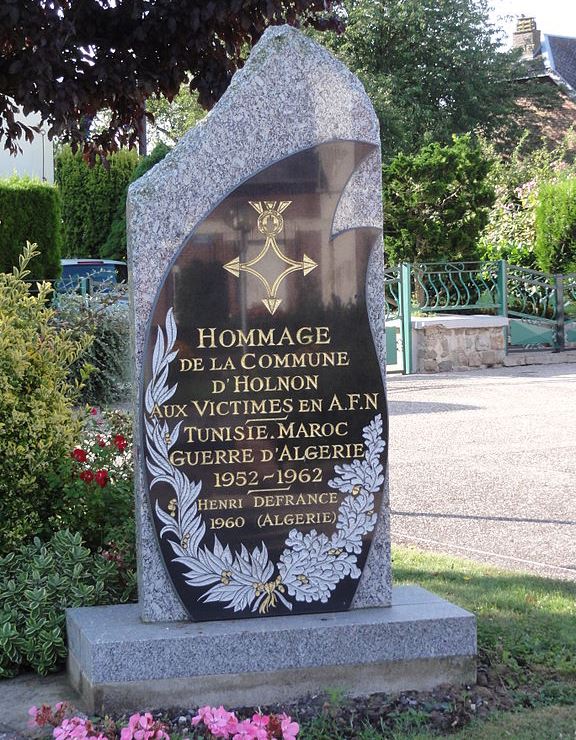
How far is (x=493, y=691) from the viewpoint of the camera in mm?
3570

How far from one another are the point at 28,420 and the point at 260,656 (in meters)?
1.38

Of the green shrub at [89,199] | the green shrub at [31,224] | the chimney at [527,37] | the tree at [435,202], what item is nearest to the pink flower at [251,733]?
the green shrub at [31,224]

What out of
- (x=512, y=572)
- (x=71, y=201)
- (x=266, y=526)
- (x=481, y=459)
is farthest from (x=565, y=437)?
(x=71, y=201)

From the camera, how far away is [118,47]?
5.60 meters

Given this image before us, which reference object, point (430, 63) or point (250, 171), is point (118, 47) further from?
point (430, 63)

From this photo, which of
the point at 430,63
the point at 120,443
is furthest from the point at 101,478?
the point at 430,63

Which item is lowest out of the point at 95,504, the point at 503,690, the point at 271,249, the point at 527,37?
the point at 503,690

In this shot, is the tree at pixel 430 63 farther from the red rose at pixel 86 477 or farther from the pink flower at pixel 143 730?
the pink flower at pixel 143 730

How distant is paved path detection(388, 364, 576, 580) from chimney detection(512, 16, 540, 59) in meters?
25.5

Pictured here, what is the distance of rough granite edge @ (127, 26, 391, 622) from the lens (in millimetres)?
3521

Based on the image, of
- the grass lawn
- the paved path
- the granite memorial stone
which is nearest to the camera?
the grass lawn

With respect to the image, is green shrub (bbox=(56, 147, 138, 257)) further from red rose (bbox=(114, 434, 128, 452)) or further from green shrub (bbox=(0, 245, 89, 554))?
green shrub (bbox=(0, 245, 89, 554))

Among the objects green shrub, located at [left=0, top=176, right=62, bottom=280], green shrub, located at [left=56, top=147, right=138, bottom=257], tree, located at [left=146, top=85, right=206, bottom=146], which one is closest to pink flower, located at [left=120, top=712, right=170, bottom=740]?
green shrub, located at [left=0, top=176, right=62, bottom=280]

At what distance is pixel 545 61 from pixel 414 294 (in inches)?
861
